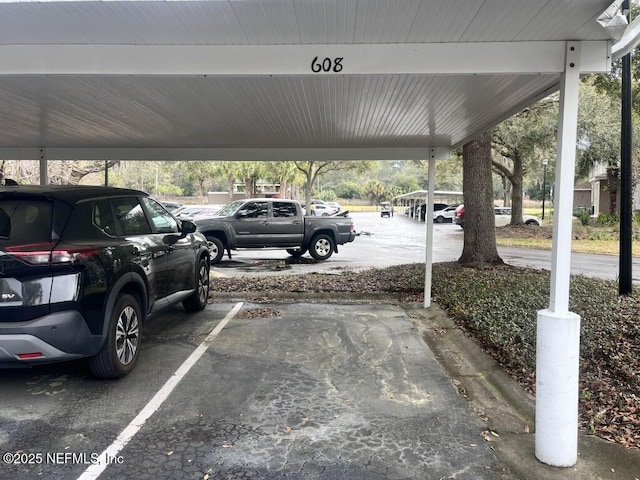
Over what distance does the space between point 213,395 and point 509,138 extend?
66.9 feet

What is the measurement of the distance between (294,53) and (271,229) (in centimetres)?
1039

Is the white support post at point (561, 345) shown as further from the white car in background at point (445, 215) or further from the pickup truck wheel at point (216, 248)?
the white car in background at point (445, 215)

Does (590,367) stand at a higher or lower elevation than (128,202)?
lower

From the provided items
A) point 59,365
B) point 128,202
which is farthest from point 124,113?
point 59,365

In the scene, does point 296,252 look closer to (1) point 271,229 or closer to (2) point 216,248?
(1) point 271,229

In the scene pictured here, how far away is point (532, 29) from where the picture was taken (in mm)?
3398

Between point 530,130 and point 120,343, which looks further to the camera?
point 530,130

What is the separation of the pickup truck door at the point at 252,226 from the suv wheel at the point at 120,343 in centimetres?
906

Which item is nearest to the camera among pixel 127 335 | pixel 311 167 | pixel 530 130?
pixel 127 335

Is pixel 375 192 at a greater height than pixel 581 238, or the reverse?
pixel 375 192

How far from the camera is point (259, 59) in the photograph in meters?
3.75

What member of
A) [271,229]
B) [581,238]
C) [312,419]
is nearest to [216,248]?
[271,229]

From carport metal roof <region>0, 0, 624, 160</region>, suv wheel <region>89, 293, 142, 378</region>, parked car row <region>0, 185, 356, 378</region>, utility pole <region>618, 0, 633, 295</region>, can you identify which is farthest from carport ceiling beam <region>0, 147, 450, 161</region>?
suv wheel <region>89, 293, 142, 378</region>

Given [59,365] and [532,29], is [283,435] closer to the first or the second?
[59,365]
